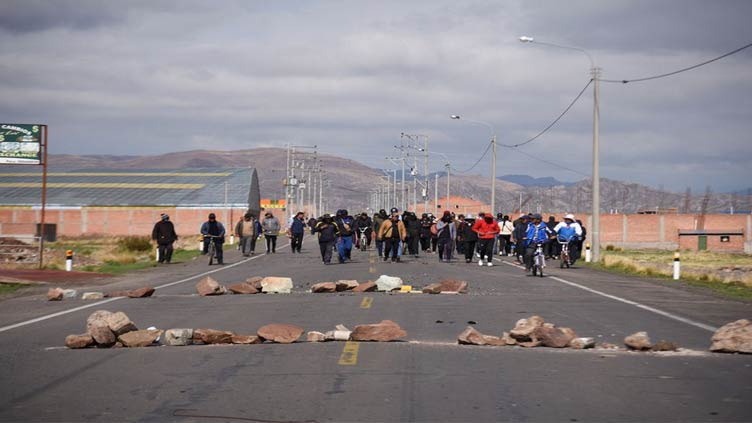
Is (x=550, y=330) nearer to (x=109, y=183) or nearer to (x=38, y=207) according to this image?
(x=38, y=207)

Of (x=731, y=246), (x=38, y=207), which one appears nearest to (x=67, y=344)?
(x=731, y=246)

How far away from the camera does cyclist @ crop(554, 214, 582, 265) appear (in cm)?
3259

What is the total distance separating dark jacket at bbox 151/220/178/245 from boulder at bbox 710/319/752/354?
86.6 feet

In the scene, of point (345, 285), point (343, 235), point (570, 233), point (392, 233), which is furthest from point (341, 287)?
point (570, 233)

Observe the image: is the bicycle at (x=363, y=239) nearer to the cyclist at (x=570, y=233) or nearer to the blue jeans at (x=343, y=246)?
the blue jeans at (x=343, y=246)

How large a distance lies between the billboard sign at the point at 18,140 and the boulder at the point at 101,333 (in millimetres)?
26994

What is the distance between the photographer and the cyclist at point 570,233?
32.6 metres

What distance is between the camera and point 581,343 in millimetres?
11938

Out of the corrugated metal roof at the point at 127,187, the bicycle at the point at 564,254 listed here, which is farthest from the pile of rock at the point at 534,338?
the corrugated metal roof at the point at 127,187

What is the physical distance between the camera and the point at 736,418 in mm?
7863

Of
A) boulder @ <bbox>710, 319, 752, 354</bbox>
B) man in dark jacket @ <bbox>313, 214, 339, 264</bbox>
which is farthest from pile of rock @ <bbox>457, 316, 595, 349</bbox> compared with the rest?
man in dark jacket @ <bbox>313, 214, 339, 264</bbox>

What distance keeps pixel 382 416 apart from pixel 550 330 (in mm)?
4839

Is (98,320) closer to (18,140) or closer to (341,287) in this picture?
(341,287)

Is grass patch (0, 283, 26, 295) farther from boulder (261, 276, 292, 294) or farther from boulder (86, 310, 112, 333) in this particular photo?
boulder (86, 310, 112, 333)
